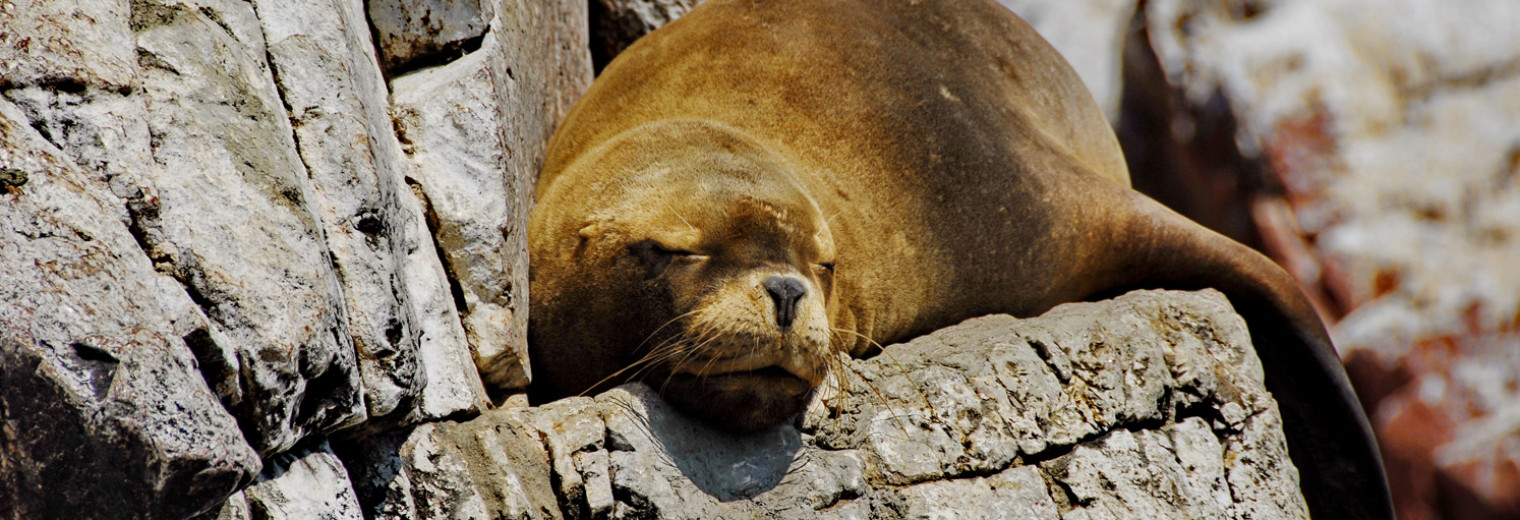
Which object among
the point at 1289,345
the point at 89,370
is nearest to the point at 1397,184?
the point at 1289,345

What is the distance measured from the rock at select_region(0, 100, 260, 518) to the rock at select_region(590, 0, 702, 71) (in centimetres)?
397

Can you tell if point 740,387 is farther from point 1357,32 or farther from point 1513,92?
point 1513,92

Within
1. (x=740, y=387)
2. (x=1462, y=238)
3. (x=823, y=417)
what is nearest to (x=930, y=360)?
(x=823, y=417)

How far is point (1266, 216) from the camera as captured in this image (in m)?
7.66

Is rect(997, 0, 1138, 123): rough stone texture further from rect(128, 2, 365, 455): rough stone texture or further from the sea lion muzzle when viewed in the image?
rect(128, 2, 365, 455): rough stone texture

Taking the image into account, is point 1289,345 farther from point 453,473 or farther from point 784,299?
point 453,473

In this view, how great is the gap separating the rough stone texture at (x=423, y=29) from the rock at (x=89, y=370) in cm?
160

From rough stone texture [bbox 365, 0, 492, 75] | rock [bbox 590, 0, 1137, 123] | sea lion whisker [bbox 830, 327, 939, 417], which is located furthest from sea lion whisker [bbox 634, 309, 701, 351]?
rock [bbox 590, 0, 1137, 123]

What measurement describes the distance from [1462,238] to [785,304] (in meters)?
6.16

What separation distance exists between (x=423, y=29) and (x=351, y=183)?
3.58 feet

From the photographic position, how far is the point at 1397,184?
764cm

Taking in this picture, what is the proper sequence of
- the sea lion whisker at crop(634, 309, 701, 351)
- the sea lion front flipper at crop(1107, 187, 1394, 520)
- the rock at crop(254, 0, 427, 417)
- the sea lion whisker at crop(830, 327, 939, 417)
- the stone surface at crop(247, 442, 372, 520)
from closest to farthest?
the stone surface at crop(247, 442, 372, 520) < the rock at crop(254, 0, 427, 417) < the sea lion whisker at crop(634, 309, 701, 351) < the sea lion whisker at crop(830, 327, 939, 417) < the sea lion front flipper at crop(1107, 187, 1394, 520)

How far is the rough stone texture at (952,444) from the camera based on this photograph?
2.96 meters

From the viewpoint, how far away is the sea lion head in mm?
3205
